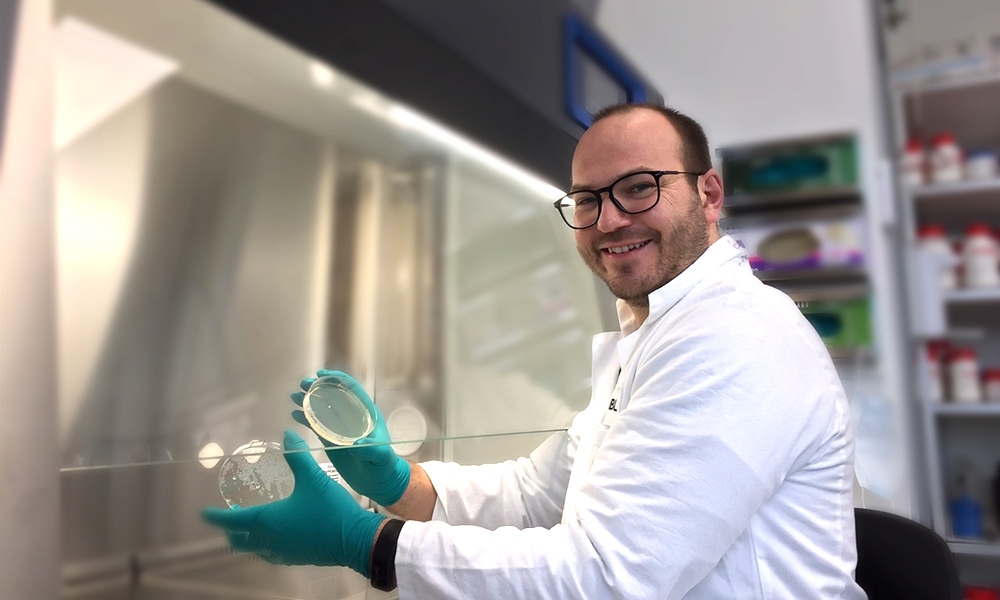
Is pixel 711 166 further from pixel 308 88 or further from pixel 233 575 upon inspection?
pixel 233 575

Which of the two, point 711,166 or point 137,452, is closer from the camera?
point 137,452

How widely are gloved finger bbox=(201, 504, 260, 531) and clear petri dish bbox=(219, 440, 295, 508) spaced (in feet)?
0.04

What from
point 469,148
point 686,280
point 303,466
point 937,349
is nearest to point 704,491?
point 686,280

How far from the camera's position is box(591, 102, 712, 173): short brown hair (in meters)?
1.14

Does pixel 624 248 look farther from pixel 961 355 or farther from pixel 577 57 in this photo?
pixel 961 355

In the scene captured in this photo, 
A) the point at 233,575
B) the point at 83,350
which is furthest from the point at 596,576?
the point at 83,350

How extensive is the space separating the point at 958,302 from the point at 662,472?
61.2 inches

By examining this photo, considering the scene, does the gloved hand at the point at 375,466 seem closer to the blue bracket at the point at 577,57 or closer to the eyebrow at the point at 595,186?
the eyebrow at the point at 595,186

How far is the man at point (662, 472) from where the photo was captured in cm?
76

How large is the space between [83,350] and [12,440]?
0.10m

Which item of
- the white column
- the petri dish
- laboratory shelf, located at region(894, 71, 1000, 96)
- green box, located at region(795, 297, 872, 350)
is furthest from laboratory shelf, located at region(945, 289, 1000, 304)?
the white column

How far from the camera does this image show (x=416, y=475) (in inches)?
43.0

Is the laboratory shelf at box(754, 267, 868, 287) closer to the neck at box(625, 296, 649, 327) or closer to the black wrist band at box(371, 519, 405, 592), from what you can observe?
the neck at box(625, 296, 649, 327)

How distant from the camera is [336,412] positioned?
841 mm
